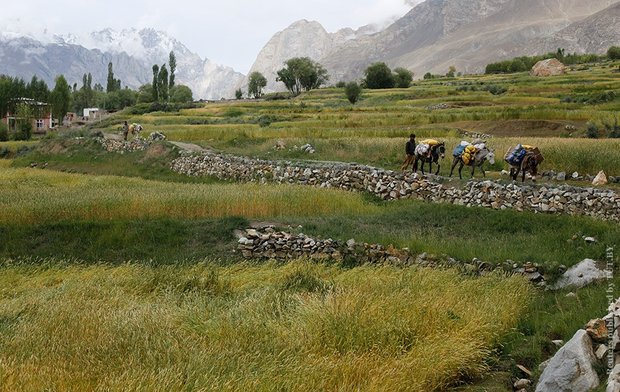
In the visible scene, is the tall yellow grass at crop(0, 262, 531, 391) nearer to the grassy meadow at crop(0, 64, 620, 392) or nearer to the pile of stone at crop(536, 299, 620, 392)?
the grassy meadow at crop(0, 64, 620, 392)

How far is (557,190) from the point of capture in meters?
21.2

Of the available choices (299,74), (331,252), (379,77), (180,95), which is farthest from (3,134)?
(299,74)

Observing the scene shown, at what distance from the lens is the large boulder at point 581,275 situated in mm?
13773

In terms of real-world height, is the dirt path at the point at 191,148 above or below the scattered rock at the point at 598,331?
above

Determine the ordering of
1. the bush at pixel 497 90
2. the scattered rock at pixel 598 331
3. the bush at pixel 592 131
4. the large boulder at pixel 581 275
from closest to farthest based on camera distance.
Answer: the scattered rock at pixel 598 331 → the large boulder at pixel 581 275 → the bush at pixel 592 131 → the bush at pixel 497 90

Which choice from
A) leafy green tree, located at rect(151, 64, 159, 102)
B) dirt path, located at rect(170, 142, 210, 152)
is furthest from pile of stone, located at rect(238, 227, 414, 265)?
leafy green tree, located at rect(151, 64, 159, 102)

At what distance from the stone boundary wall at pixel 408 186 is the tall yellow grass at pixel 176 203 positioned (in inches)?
75.6

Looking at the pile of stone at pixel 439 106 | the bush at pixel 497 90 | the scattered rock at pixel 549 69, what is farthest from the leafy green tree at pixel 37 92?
the scattered rock at pixel 549 69

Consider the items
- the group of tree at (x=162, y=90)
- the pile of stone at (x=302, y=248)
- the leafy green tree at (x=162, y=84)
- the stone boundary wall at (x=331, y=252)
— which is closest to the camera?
the stone boundary wall at (x=331, y=252)

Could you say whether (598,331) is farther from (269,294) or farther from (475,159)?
(475,159)

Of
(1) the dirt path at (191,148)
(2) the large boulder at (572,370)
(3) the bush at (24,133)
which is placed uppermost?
(3) the bush at (24,133)

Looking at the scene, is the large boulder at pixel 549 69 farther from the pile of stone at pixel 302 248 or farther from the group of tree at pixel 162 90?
the pile of stone at pixel 302 248

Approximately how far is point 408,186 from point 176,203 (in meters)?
10.0

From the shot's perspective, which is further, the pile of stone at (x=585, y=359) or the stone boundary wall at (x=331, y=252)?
the stone boundary wall at (x=331, y=252)
